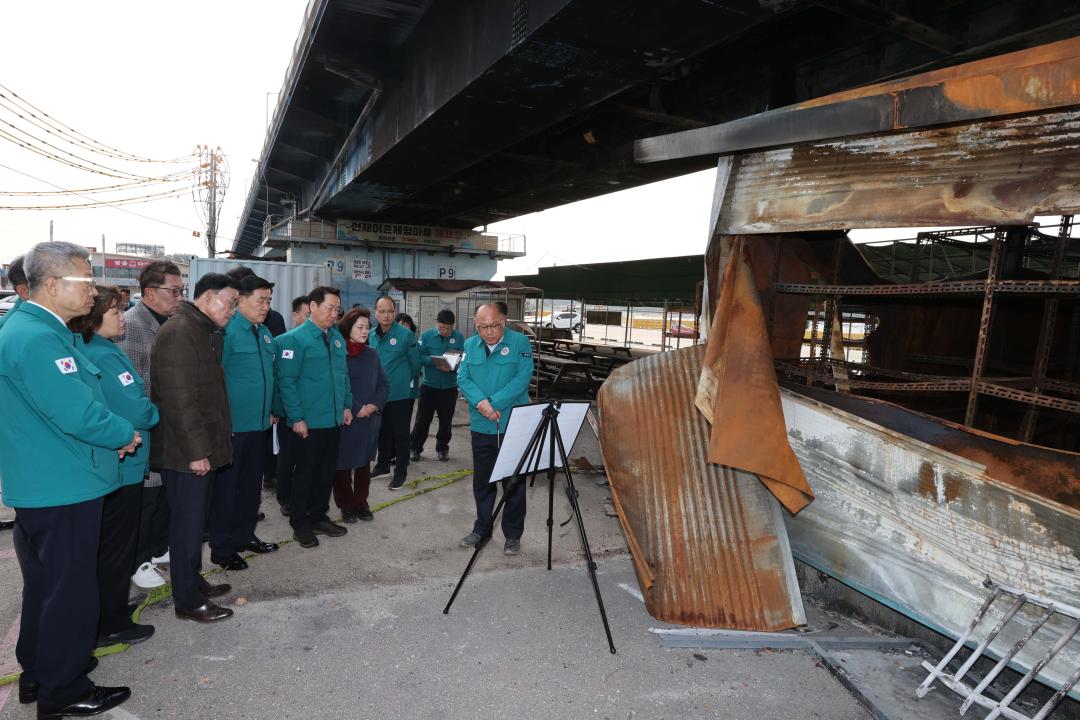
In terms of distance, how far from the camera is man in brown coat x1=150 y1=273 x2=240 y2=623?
10.8ft

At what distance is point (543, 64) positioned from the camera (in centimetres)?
480

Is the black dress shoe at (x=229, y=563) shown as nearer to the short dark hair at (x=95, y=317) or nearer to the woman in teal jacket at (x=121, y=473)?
the woman in teal jacket at (x=121, y=473)

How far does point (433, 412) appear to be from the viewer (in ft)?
23.8

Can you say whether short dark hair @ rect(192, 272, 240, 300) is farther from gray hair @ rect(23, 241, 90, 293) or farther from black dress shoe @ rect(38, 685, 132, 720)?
black dress shoe @ rect(38, 685, 132, 720)

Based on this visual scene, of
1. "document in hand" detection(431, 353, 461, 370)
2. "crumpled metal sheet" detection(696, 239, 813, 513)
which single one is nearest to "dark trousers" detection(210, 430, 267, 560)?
"document in hand" detection(431, 353, 461, 370)

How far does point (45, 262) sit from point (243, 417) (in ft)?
5.83

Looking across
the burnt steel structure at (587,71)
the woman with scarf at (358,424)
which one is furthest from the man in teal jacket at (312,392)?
the burnt steel structure at (587,71)

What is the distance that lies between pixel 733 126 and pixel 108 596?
15.3ft

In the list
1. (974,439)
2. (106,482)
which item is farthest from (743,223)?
(106,482)

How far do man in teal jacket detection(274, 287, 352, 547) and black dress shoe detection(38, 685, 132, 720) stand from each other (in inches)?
71.9

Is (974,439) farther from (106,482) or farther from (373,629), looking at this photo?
(106,482)

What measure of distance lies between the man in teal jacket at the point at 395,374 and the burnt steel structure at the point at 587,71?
240 centimetres

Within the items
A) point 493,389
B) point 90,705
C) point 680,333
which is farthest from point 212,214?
point 90,705

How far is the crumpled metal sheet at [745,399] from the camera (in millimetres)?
3523
